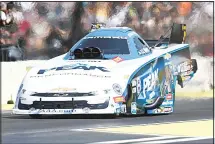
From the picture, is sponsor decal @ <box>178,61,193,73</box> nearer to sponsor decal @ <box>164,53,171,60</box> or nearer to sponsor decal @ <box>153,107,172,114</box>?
sponsor decal @ <box>164,53,171,60</box>

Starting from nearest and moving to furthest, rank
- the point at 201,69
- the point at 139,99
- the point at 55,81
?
the point at 55,81 → the point at 139,99 → the point at 201,69

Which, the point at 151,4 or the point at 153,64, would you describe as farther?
the point at 151,4

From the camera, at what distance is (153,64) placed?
22000 mm

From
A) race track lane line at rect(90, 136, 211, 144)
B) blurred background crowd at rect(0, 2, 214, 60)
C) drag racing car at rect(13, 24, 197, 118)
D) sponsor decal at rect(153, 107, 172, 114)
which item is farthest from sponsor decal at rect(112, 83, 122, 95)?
blurred background crowd at rect(0, 2, 214, 60)

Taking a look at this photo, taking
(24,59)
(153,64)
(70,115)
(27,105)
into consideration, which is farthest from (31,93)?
(24,59)

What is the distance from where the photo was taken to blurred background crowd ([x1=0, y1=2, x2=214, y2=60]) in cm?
3375

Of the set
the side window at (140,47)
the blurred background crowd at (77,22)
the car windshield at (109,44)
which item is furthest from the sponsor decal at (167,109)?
the blurred background crowd at (77,22)

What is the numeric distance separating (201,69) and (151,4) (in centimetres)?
323

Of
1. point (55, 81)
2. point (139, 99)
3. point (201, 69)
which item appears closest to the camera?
point (55, 81)

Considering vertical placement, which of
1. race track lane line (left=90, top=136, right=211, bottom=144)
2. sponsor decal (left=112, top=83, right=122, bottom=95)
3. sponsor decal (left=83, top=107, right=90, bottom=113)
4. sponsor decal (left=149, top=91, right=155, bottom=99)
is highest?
sponsor decal (left=112, top=83, right=122, bottom=95)

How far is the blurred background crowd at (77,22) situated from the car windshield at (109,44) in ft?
33.6

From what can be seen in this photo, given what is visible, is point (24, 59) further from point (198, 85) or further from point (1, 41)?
point (198, 85)

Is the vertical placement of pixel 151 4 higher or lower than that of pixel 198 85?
higher

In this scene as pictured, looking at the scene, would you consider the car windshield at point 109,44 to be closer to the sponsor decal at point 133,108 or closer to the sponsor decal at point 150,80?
the sponsor decal at point 150,80
